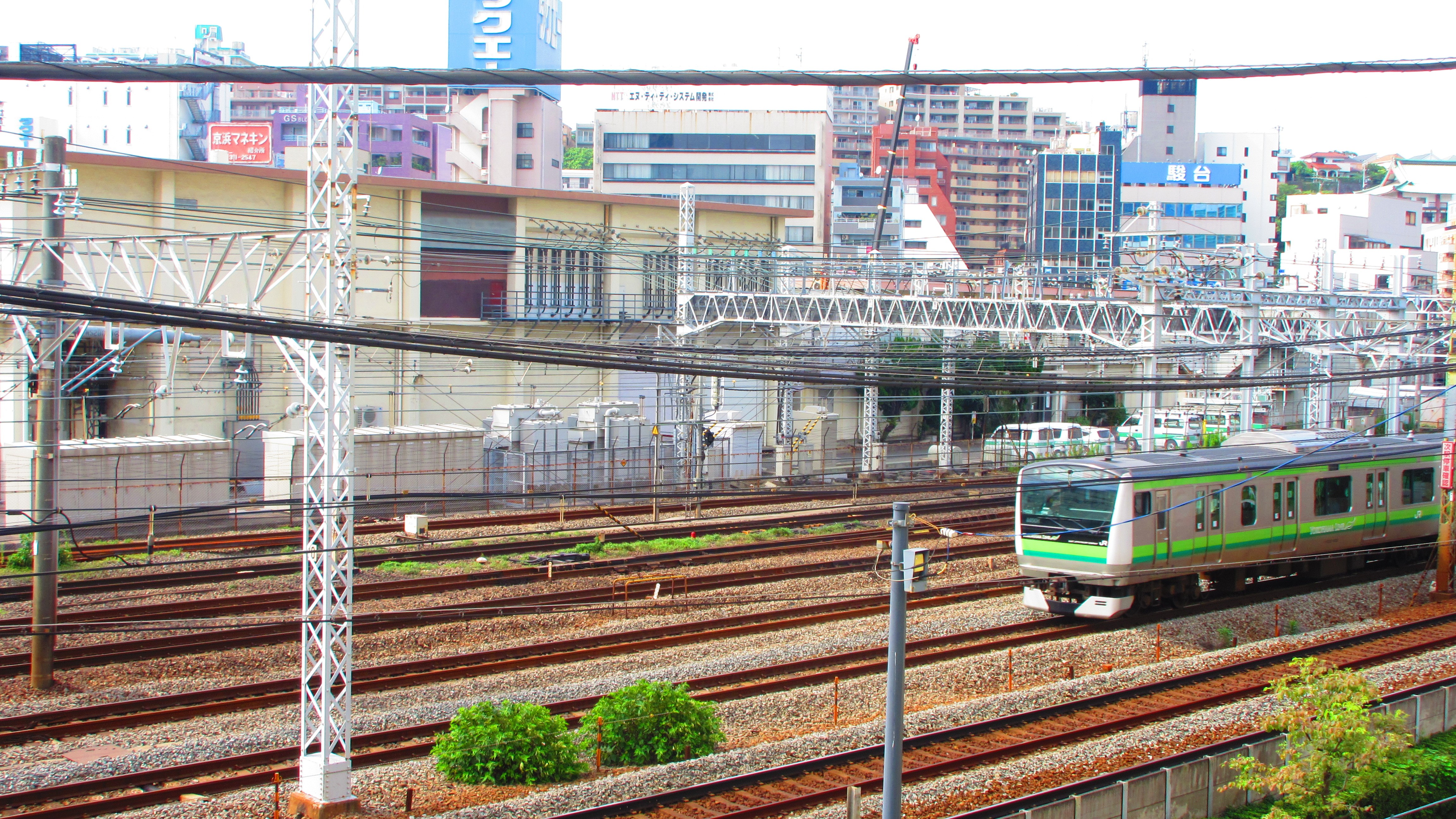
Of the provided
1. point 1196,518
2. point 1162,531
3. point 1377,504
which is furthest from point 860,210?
point 1162,531

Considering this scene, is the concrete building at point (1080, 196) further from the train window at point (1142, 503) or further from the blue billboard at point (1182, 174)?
the train window at point (1142, 503)

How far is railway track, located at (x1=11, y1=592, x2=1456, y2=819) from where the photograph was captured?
7.84m

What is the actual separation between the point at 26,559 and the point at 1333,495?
643 inches

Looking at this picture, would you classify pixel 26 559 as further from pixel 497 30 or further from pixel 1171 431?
pixel 497 30

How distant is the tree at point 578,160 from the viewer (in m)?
77.8

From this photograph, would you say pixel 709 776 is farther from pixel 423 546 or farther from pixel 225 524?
pixel 225 524

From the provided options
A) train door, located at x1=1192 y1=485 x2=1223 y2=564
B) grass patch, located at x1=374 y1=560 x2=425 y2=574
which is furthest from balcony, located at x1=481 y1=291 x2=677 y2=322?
train door, located at x1=1192 y1=485 x2=1223 y2=564

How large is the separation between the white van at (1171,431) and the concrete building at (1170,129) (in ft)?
131

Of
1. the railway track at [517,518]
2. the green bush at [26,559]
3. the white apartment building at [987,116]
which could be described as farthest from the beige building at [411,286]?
the white apartment building at [987,116]

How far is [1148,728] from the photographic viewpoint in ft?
32.2

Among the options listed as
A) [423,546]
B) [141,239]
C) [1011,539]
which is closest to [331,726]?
[141,239]

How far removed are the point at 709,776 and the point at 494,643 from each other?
4.58m

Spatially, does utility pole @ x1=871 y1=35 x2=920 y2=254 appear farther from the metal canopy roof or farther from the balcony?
the metal canopy roof

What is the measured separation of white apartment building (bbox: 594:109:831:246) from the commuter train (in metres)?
36.1
